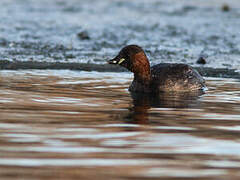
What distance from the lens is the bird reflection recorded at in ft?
24.4

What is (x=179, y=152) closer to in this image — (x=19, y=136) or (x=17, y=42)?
(x=19, y=136)

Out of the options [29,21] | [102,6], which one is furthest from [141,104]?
[102,6]

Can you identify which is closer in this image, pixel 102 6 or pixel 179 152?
pixel 179 152

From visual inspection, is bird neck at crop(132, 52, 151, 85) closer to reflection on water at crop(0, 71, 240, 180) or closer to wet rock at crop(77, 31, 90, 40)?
reflection on water at crop(0, 71, 240, 180)

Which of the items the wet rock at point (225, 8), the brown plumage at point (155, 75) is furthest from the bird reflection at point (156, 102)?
the wet rock at point (225, 8)

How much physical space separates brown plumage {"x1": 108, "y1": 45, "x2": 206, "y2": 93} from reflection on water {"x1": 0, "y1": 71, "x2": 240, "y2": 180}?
1.83ft

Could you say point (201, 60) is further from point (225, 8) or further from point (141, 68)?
point (225, 8)

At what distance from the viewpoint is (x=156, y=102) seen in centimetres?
898

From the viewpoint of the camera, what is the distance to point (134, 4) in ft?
78.0

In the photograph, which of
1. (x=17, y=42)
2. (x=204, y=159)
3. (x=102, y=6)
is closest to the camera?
(x=204, y=159)


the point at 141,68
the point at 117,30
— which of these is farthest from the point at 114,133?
the point at 117,30

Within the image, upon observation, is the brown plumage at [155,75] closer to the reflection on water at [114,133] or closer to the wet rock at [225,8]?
the reflection on water at [114,133]

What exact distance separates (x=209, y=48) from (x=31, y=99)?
24.6 ft

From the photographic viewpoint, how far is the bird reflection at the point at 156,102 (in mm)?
7452
